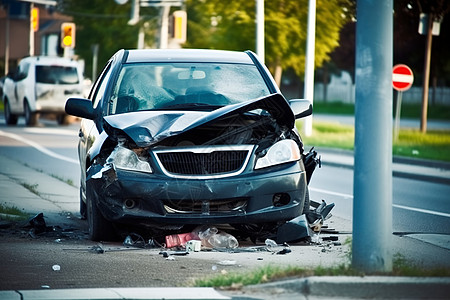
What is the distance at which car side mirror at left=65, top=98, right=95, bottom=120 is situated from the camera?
10492mm

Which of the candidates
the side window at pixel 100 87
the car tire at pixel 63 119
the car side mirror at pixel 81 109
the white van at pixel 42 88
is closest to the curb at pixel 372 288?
the car side mirror at pixel 81 109

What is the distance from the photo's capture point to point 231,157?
9.48 meters

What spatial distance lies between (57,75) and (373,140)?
2725 centimetres

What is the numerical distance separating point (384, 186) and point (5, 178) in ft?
30.6

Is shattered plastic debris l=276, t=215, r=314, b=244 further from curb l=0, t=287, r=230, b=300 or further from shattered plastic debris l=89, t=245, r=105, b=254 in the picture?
curb l=0, t=287, r=230, b=300

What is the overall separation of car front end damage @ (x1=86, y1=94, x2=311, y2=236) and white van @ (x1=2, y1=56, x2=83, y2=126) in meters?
24.0

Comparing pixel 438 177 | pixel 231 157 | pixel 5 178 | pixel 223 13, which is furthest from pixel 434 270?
pixel 223 13

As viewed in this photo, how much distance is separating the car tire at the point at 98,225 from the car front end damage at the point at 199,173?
0.12 metres

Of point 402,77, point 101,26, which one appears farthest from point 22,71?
point 101,26

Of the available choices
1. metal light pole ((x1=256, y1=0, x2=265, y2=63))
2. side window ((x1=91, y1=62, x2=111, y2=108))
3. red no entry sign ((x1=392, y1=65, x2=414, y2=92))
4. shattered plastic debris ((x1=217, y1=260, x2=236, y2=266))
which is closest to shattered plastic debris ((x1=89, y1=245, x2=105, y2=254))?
shattered plastic debris ((x1=217, y1=260, x2=236, y2=266))

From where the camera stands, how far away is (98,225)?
9.79 metres

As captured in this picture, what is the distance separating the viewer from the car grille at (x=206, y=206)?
30.8ft

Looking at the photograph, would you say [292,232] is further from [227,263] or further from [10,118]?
[10,118]

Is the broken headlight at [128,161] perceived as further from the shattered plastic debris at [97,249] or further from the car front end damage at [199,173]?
the shattered plastic debris at [97,249]
